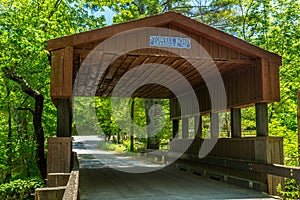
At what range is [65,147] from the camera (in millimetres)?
6828

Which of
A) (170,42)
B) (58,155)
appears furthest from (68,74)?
(170,42)

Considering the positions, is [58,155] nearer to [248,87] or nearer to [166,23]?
[166,23]

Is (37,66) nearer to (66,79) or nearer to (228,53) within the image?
(66,79)

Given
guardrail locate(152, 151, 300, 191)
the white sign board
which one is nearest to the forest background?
guardrail locate(152, 151, 300, 191)

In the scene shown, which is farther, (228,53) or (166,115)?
(166,115)

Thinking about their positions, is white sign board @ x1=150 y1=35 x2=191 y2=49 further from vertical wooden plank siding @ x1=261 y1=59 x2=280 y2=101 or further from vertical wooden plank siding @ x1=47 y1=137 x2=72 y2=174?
vertical wooden plank siding @ x1=47 y1=137 x2=72 y2=174

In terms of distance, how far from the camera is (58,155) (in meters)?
6.77

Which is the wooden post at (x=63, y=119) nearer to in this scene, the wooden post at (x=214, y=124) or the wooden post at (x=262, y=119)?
the wooden post at (x=262, y=119)

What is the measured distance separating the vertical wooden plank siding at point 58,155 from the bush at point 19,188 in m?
4.10

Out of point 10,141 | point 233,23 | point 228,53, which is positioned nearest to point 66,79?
point 228,53

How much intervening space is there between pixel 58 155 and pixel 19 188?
4567 mm

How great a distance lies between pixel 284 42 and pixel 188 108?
5.20 meters

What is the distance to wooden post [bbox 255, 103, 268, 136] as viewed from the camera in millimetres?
7848

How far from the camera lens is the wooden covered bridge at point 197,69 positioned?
6.89 meters
